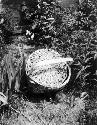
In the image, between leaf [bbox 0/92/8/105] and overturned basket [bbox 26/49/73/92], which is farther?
overturned basket [bbox 26/49/73/92]

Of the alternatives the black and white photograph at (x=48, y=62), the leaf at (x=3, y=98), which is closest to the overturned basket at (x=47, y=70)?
the black and white photograph at (x=48, y=62)

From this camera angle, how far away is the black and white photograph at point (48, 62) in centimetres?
476

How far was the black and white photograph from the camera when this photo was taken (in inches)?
187

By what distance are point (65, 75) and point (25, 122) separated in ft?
3.13

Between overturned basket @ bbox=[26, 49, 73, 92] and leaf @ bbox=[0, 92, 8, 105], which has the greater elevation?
overturned basket @ bbox=[26, 49, 73, 92]

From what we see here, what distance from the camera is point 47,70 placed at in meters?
5.09

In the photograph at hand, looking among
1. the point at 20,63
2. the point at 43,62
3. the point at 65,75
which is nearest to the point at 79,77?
the point at 65,75

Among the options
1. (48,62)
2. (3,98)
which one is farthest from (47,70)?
(3,98)

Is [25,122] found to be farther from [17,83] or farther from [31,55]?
[31,55]

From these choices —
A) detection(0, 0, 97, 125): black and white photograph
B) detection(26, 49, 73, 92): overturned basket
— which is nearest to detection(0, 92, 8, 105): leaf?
detection(0, 0, 97, 125): black and white photograph

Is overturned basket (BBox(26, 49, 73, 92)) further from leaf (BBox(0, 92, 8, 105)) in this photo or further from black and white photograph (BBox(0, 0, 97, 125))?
leaf (BBox(0, 92, 8, 105))

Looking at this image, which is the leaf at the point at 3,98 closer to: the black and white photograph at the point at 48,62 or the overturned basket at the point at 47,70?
the black and white photograph at the point at 48,62

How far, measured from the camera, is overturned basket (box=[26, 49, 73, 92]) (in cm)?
484

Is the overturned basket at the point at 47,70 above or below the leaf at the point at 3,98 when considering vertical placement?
above
